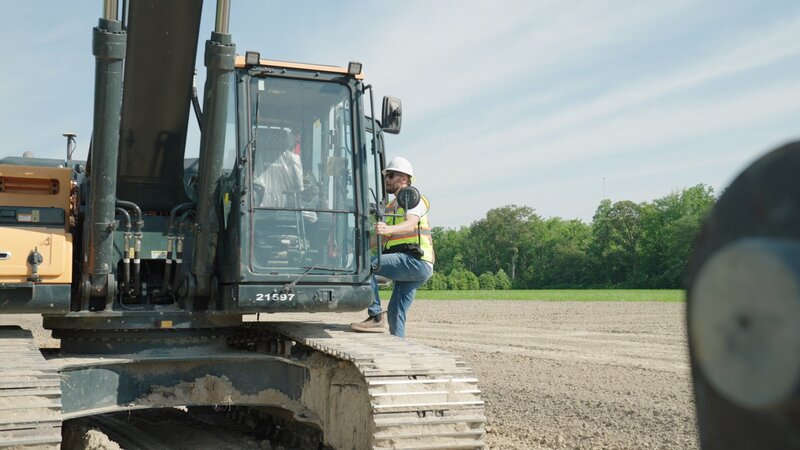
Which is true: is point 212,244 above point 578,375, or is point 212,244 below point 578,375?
above

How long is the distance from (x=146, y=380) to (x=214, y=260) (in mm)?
1093

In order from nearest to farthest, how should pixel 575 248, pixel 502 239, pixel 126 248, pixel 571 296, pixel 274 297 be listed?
pixel 274 297 < pixel 126 248 < pixel 571 296 < pixel 575 248 < pixel 502 239

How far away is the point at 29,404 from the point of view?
530 centimetres

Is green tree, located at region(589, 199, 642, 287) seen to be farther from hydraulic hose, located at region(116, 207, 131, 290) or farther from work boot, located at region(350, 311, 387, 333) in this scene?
hydraulic hose, located at region(116, 207, 131, 290)

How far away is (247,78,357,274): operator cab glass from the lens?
270 inches

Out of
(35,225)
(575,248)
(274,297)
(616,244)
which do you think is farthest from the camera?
(575,248)

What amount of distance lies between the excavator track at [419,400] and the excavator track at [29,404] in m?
1.98

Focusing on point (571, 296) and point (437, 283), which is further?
point (437, 283)

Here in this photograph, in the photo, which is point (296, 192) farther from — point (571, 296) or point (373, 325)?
point (571, 296)

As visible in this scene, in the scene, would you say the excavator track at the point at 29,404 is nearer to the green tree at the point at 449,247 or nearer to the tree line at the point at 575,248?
the tree line at the point at 575,248

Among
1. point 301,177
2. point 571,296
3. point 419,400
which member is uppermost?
point 301,177

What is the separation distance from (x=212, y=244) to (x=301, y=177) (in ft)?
2.91

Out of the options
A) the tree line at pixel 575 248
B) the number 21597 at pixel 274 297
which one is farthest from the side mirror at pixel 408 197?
the tree line at pixel 575 248

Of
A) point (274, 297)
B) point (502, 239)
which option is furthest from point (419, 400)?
point (502, 239)
